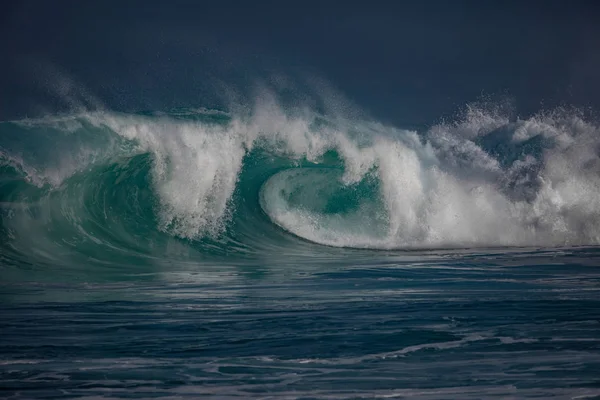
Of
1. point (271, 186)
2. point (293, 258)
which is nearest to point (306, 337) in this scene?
point (293, 258)

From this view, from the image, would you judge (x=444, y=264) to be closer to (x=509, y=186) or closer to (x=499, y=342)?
(x=499, y=342)

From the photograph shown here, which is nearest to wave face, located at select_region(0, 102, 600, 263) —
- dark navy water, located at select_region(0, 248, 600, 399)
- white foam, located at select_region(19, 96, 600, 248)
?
white foam, located at select_region(19, 96, 600, 248)

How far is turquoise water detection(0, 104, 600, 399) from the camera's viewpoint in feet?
16.8

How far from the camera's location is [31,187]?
556 inches

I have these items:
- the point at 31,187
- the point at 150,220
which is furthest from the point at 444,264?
the point at 31,187

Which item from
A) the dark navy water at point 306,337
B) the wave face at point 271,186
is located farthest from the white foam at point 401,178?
the dark navy water at point 306,337

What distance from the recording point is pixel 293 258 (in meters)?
12.9

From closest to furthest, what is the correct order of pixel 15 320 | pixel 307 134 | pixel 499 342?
pixel 499 342 → pixel 15 320 → pixel 307 134

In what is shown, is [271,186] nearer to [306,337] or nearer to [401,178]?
[401,178]

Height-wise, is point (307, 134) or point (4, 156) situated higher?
point (307, 134)

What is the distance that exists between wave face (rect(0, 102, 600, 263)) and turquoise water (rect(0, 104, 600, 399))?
42 mm

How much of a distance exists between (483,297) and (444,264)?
11.5 feet

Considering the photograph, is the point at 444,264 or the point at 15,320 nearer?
the point at 15,320

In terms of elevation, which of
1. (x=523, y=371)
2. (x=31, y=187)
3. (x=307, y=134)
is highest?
(x=307, y=134)
